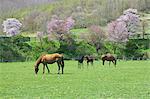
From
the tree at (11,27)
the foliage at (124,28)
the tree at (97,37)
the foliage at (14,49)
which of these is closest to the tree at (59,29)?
the tree at (97,37)

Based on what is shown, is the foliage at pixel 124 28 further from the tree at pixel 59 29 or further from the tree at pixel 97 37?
the tree at pixel 59 29

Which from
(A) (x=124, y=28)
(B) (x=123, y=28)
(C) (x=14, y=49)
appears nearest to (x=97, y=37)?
(B) (x=123, y=28)

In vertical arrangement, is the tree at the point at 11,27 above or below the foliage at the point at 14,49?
above

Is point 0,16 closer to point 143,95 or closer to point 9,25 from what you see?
point 9,25

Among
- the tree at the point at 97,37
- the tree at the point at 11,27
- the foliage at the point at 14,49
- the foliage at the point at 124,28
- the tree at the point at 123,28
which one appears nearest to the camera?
the foliage at the point at 14,49

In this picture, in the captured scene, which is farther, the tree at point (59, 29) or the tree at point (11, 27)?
the tree at point (11, 27)

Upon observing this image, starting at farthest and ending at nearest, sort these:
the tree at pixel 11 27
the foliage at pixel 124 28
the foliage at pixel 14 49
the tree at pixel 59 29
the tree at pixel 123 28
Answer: the tree at pixel 11 27, the foliage at pixel 124 28, the tree at pixel 123 28, the tree at pixel 59 29, the foliage at pixel 14 49

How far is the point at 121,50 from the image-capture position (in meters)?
86.4

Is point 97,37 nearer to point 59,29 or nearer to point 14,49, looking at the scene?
point 59,29

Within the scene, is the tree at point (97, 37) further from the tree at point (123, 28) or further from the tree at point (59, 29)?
the tree at point (59, 29)

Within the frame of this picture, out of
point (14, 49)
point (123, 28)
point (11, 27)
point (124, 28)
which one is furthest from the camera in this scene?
point (11, 27)

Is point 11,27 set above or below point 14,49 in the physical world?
above

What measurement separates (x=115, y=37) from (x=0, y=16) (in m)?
68.3

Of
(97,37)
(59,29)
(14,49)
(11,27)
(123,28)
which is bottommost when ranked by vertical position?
(14,49)
